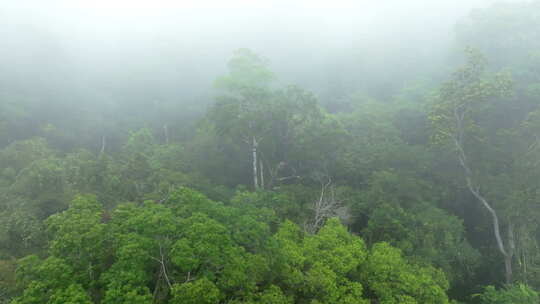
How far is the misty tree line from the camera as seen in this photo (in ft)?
29.1

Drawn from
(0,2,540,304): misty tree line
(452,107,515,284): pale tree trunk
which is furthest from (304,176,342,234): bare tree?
(452,107,515,284): pale tree trunk

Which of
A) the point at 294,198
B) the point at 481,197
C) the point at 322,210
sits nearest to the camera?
the point at 322,210

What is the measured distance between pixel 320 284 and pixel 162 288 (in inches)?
199

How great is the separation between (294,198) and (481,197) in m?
12.5

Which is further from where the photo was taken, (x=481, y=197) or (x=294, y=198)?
Answer: (x=481, y=197)

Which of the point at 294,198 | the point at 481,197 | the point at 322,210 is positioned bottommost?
the point at 481,197

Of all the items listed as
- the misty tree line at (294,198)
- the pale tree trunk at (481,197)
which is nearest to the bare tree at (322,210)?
the misty tree line at (294,198)

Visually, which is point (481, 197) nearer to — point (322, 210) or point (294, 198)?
point (322, 210)

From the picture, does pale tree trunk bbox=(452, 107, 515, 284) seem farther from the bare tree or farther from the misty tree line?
the bare tree

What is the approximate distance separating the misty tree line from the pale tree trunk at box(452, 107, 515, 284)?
0.17m

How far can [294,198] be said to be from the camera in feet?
54.0

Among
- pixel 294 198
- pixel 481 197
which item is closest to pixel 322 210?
pixel 294 198

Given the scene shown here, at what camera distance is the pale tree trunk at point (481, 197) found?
1766cm

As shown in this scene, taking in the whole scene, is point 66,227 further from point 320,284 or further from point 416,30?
point 416,30
